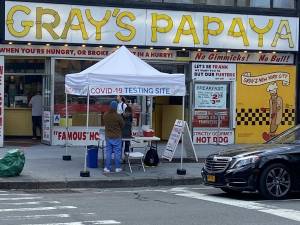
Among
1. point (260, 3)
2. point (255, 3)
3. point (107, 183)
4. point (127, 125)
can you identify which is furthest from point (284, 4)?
point (107, 183)

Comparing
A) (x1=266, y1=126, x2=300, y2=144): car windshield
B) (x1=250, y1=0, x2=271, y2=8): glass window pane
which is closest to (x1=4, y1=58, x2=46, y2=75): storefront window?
(x1=250, y1=0, x2=271, y2=8): glass window pane

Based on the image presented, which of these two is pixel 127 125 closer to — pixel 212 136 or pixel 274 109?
pixel 212 136

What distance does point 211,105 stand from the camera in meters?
23.0

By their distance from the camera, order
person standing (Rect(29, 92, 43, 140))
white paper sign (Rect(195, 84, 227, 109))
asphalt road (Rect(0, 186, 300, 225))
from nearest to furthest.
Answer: asphalt road (Rect(0, 186, 300, 225)) < person standing (Rect(29, 92, 43, 140)) < white paper sign (Rect(195, 84, 227, 109))

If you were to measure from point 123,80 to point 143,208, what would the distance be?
5290 millimetres

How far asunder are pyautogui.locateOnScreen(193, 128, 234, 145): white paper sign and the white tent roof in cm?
674

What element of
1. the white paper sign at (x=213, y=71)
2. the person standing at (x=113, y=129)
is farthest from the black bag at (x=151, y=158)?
the white paper sign at (x=213, y=71)

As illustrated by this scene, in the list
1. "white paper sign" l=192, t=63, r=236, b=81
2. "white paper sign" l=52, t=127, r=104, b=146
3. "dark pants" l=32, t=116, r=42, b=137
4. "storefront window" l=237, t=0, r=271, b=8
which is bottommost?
"white paper sign" l=52, t=127, r=104, b=146

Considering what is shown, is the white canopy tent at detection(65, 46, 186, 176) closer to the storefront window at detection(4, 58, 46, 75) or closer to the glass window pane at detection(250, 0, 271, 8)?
the storefront window at detection(4, 58, 46, 75)

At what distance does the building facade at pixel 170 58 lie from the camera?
2094cm

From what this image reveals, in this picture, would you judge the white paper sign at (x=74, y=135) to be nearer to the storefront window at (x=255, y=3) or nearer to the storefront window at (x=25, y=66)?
the storefront window at (x=25, y=66)

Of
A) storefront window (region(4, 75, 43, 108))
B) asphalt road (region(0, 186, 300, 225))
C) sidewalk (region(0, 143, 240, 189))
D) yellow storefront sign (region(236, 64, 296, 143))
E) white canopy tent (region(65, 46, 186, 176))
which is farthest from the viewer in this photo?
yellow storefront sign (region(236, 64, 296, 143))

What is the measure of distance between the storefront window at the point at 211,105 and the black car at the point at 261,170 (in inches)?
403

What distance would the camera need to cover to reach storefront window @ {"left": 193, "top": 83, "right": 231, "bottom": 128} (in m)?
22.9
